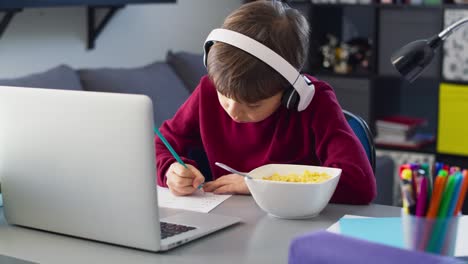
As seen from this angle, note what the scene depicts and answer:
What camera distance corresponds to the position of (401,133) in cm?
419

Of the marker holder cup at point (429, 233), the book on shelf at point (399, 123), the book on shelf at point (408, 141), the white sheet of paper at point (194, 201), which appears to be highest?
the marker holder cup at point (429, 233)

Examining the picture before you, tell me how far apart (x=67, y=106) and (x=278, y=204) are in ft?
1.43

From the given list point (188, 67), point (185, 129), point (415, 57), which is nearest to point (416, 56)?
point (415, 57)

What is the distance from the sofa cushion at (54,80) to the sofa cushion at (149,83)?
0.09 meters

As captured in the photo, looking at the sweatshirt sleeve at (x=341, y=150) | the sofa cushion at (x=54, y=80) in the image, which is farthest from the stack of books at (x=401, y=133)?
the sweatshirt sleeve at (x=341, y=150)

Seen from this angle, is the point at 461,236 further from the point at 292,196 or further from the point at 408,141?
the point at 408,141

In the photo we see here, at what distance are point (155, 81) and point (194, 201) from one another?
1.86m

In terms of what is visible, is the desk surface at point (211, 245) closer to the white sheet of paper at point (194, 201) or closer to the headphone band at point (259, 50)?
the white sheet of paper at point (194, 201)

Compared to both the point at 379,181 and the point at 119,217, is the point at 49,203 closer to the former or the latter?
the point at 119,217

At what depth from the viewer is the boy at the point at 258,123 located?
5.41ft

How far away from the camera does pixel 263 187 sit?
5.12ft

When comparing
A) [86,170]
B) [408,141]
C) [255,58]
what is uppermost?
[255,58]

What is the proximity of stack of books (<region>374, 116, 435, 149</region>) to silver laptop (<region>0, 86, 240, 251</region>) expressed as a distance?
273 centimetres

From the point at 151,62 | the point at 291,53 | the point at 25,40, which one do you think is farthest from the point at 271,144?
the point at 151,62
